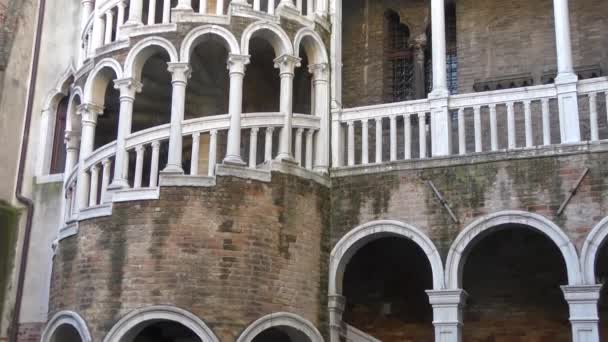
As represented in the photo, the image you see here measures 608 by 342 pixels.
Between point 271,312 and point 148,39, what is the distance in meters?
4.51

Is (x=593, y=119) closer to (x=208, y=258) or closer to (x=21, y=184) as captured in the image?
(x=208, y=258)

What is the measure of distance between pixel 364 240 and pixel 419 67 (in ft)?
13.8

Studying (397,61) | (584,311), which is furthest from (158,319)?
(397,61)

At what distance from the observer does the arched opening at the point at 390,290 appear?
571 inches

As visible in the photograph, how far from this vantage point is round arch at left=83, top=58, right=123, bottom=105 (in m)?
13.7

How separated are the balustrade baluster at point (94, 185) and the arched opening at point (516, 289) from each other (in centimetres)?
579

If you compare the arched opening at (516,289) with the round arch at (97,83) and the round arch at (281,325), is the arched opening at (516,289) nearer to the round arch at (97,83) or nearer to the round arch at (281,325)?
the round arch at (281,325)

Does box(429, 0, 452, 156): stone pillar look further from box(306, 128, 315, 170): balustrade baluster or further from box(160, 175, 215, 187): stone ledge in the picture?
box(160, 175, 215, 187): stone ledge

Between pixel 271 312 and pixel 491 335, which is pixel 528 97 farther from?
pixel 271 312

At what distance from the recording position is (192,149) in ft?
41.9

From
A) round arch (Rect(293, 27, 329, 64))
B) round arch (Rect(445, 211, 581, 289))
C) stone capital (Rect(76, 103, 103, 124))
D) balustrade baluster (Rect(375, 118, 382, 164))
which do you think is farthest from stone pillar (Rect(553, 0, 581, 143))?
stone capital (Rect(76, 103, 103, 124))

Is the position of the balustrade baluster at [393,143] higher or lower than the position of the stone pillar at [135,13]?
lower

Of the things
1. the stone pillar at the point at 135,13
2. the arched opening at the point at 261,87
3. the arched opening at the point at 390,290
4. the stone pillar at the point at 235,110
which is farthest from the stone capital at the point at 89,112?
the arched opening at the point at 390,290

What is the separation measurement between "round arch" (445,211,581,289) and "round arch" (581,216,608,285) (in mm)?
250
